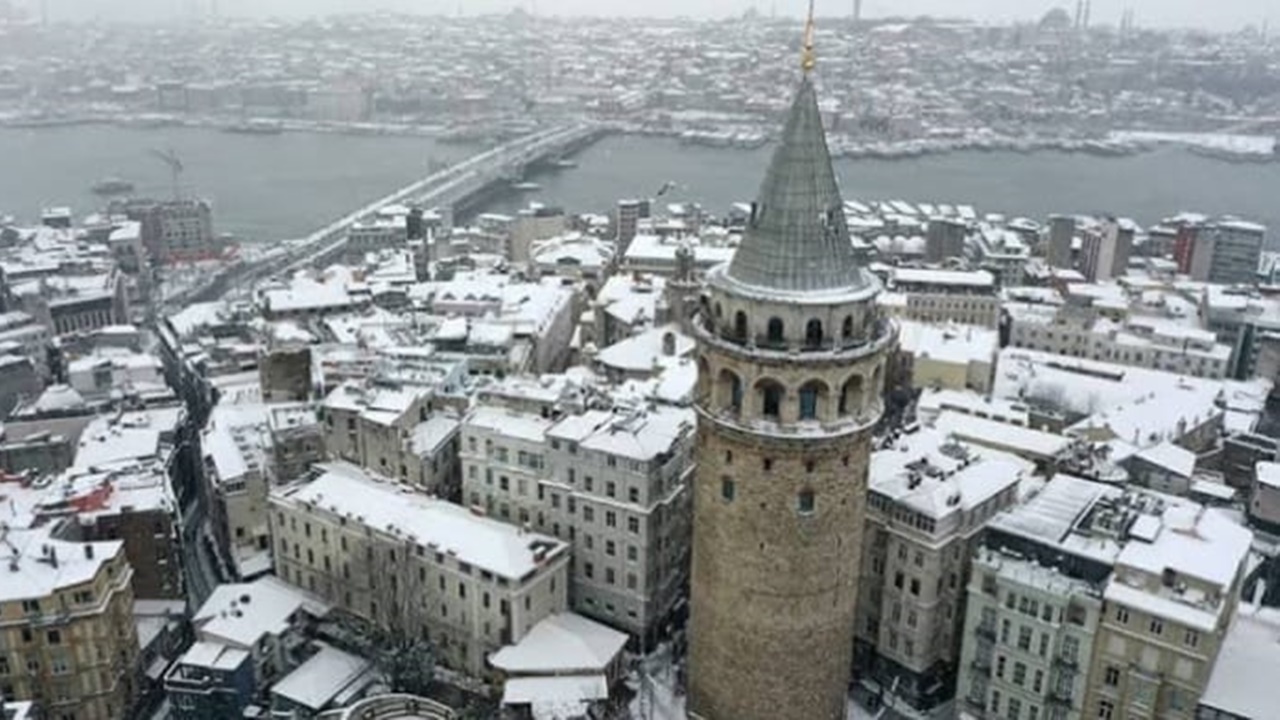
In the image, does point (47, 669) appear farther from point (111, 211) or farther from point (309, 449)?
point (111, 211)

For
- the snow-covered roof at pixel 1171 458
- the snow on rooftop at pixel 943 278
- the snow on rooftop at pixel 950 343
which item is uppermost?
the snow on rooftop at pixel 943 278

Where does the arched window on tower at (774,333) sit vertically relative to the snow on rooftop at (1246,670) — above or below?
above

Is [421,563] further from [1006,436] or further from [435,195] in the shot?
[435,195]

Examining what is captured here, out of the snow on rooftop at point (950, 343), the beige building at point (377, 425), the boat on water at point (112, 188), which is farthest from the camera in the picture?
the boat on water at point (112, 188)

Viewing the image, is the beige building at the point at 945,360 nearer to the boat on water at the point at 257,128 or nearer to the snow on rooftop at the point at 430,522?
the snow on rooftop at the point at 430,522

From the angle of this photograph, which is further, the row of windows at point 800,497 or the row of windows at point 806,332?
the row of windows at point 800,497

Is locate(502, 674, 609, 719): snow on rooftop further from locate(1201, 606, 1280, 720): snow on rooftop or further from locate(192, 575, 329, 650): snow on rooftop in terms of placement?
locate(1201, 606, 1280, 720): snow on rooftop

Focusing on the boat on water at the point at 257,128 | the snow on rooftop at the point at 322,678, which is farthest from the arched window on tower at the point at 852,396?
the boat on water at the point at 257,128
